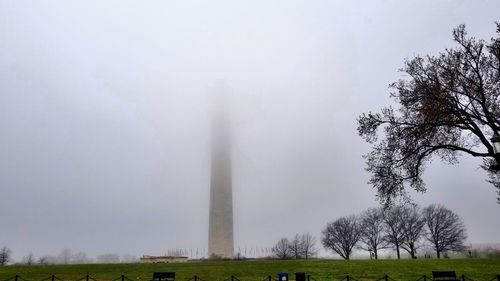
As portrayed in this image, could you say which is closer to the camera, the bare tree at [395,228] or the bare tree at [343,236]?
the bare tree at [395,228]

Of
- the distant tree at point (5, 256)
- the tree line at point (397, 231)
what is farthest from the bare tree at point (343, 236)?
the distant tree at point (5, 256)

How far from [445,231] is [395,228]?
11.0m

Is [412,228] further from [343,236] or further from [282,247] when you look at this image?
[282,247]

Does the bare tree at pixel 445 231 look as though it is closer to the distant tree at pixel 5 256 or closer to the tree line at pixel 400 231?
the tree line at pixel 400 231

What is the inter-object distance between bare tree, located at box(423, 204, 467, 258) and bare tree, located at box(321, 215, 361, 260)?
16840 mm

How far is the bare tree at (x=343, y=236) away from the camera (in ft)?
326

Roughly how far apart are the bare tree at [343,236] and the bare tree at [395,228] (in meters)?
7.36

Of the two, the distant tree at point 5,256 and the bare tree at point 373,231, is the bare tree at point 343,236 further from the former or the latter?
the distant tree at point 5,256

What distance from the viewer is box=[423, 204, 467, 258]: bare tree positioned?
90.5 metres

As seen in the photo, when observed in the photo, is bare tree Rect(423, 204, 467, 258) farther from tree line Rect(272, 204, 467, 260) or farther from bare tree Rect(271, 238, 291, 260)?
bare tree Rect(271, 238, 291, 260)

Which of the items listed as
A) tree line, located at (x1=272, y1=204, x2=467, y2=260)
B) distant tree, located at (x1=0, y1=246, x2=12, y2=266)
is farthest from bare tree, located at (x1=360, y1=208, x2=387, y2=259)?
distant tree, located at (x1=0, y1=246, x2=12, y2=266)

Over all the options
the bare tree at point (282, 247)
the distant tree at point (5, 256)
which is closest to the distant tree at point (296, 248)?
the bare tree at point (282, 247)

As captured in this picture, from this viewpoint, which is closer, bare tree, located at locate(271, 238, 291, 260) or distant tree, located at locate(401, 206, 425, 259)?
distant tree, located at locate(401, 206, 425, 259)

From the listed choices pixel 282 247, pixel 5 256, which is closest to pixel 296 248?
pixel 282 247
